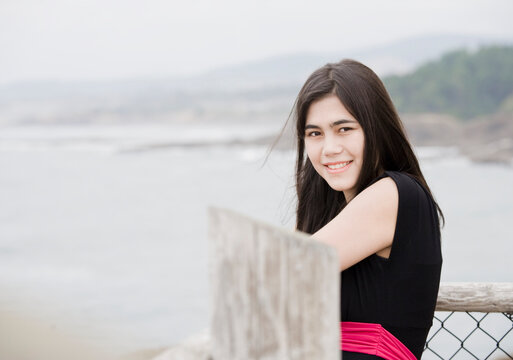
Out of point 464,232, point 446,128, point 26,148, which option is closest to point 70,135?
point 26,148

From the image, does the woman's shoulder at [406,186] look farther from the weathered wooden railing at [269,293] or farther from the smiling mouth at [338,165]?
the weathered wooden railing at [269,293]

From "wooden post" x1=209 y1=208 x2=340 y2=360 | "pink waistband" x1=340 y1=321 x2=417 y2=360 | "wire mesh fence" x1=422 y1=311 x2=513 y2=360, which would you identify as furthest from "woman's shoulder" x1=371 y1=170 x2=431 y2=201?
"wire mesh fence" x1=422 y1=311 x2=513 y2=360

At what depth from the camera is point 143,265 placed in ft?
41.0

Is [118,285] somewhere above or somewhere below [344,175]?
below

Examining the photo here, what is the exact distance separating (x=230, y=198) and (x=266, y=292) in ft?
65.6

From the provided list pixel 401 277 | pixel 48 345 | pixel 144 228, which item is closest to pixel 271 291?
pixel 401 277

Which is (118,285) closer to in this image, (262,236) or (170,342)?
(170,342)

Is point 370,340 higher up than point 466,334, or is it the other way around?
point 370,340

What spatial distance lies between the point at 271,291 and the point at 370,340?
0.79m

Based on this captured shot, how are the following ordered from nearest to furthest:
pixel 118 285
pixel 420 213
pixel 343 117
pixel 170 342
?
1. pixel 420 213
2. pixel 343 117
3. pixel 170 342
4. pixel 118 285

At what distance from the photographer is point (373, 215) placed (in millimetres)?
1292

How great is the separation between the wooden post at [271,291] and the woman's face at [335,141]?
932 millimetres

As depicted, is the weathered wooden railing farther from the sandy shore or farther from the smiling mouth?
the sandy shore

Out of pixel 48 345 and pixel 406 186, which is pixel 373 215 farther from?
pixel 48 345
